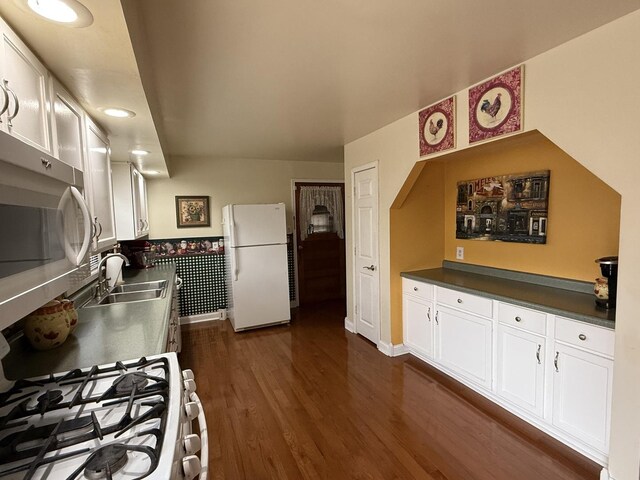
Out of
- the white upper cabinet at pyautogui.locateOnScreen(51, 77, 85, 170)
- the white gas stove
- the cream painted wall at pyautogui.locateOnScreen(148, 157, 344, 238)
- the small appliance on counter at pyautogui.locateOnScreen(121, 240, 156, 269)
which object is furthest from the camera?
the cream painted wall at pyautogui.locateOnScreen(148, 157, 344, 238)

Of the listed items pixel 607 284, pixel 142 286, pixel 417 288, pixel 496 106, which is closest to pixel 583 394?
pixel 607 284

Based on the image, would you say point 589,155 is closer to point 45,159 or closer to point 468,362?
point 468,362

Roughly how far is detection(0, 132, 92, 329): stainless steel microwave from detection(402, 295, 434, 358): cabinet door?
8.86ft

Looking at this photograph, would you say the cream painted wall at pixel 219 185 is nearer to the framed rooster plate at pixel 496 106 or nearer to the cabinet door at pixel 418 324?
the cabinet door at pixel 418 324

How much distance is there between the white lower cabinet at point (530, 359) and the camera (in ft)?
5.99

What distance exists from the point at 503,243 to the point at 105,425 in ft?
9.88

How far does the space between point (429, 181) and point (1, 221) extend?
3.26 meters

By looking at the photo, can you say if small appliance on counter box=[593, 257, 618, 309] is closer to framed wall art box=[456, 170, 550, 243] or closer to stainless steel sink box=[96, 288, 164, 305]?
framed wall art box=[456, 170, 550, 243]

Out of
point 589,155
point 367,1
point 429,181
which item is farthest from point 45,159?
point 429,181

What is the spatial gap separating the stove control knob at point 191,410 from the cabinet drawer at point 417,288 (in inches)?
91.1

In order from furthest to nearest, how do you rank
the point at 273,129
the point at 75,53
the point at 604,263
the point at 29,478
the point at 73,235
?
the point at 273,129
the point at 604,263
the point at 75,53
the point at 73,235
the point at 29,478

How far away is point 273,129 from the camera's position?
324 cm

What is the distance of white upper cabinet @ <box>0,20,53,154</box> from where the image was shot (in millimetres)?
984

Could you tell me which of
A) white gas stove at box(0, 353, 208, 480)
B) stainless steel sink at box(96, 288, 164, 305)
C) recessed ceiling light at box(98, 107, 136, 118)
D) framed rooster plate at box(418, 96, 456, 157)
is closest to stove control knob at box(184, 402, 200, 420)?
white gas stove at box(0, 353, 208, 480)
